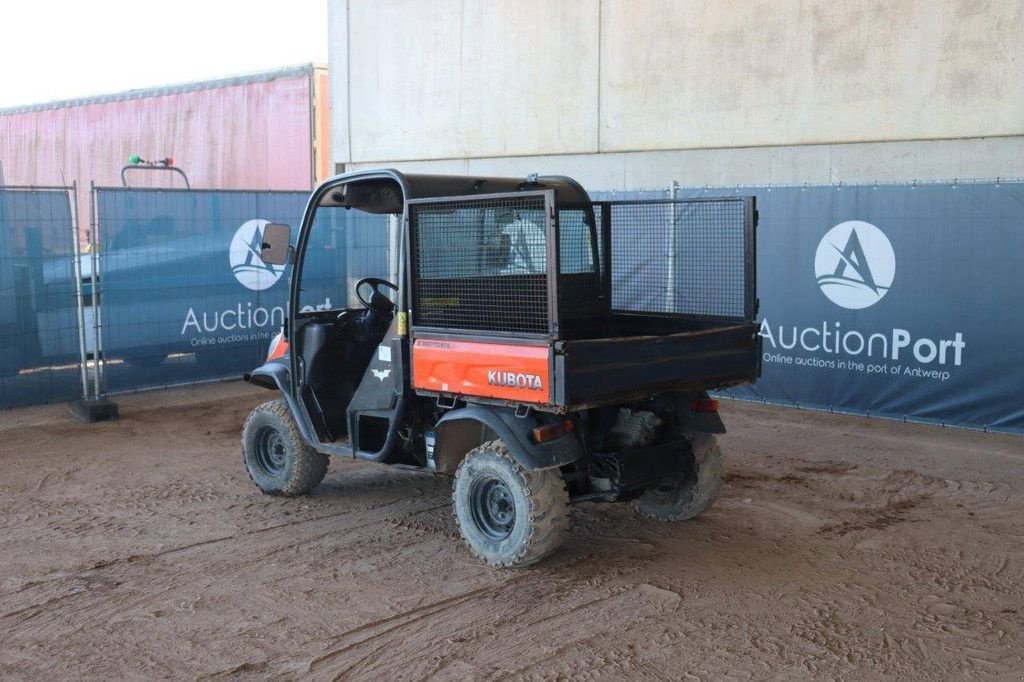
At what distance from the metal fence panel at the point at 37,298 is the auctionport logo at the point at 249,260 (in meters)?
1.84

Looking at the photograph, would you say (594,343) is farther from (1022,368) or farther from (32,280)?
(32,280)

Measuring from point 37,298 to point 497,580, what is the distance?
687 cm

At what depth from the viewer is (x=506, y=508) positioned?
579 centimetres

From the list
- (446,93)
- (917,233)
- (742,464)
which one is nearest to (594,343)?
(742,464)

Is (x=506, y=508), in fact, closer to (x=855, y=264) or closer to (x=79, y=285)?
(x=855, y=264)

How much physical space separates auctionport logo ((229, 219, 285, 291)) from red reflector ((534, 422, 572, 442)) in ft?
22.8

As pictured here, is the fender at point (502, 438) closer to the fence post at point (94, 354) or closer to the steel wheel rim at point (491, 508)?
the steel wheel rim at point (491, 508)

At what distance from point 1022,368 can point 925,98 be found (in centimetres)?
266

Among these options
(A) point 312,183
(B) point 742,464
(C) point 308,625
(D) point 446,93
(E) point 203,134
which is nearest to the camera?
(C) point 308,625

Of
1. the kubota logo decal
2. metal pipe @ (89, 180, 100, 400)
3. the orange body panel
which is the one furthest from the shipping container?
the kubota logo decal

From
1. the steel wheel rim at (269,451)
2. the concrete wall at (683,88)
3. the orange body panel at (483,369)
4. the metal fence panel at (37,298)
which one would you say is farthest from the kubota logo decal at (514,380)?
the metal fence panel at (37,298)

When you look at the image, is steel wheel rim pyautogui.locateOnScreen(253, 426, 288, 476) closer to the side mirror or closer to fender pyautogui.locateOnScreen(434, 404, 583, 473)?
the side mirror

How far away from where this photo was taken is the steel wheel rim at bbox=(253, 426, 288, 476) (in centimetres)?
725

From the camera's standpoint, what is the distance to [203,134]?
18438mm
